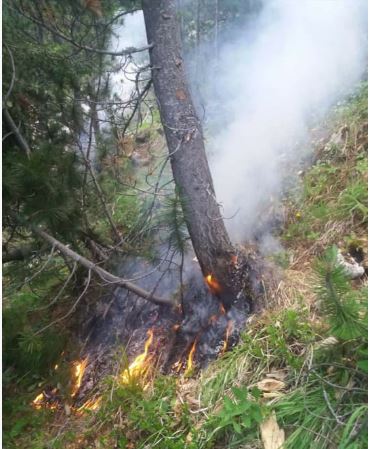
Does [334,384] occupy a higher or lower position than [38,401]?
higher

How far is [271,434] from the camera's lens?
7.77ft

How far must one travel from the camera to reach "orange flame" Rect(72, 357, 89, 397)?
3768mm

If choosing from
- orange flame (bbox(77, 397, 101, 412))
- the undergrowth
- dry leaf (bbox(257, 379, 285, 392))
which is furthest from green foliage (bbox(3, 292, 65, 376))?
dry leaf (bbox(257, 379, 285, 392))

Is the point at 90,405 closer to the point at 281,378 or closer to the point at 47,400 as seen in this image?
the point at 47,400

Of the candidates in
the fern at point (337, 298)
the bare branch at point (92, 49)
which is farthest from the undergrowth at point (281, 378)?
the bare branch at point (92, 49)

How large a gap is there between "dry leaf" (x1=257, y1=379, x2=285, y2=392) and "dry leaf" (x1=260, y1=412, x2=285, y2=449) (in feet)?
0.73

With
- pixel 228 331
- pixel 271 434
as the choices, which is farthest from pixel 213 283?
pixel 271 434

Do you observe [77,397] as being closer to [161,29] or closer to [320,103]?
[161,29]

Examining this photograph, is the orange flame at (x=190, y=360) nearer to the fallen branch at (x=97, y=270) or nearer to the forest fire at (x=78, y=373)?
the fallen branch at (x=97, y=270)

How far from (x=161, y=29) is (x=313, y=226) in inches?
100

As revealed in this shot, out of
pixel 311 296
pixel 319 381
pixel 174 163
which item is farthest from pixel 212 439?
pixel 174 163

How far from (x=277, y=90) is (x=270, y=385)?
5247 mm

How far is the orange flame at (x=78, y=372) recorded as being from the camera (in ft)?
12.4

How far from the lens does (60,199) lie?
2947mm
